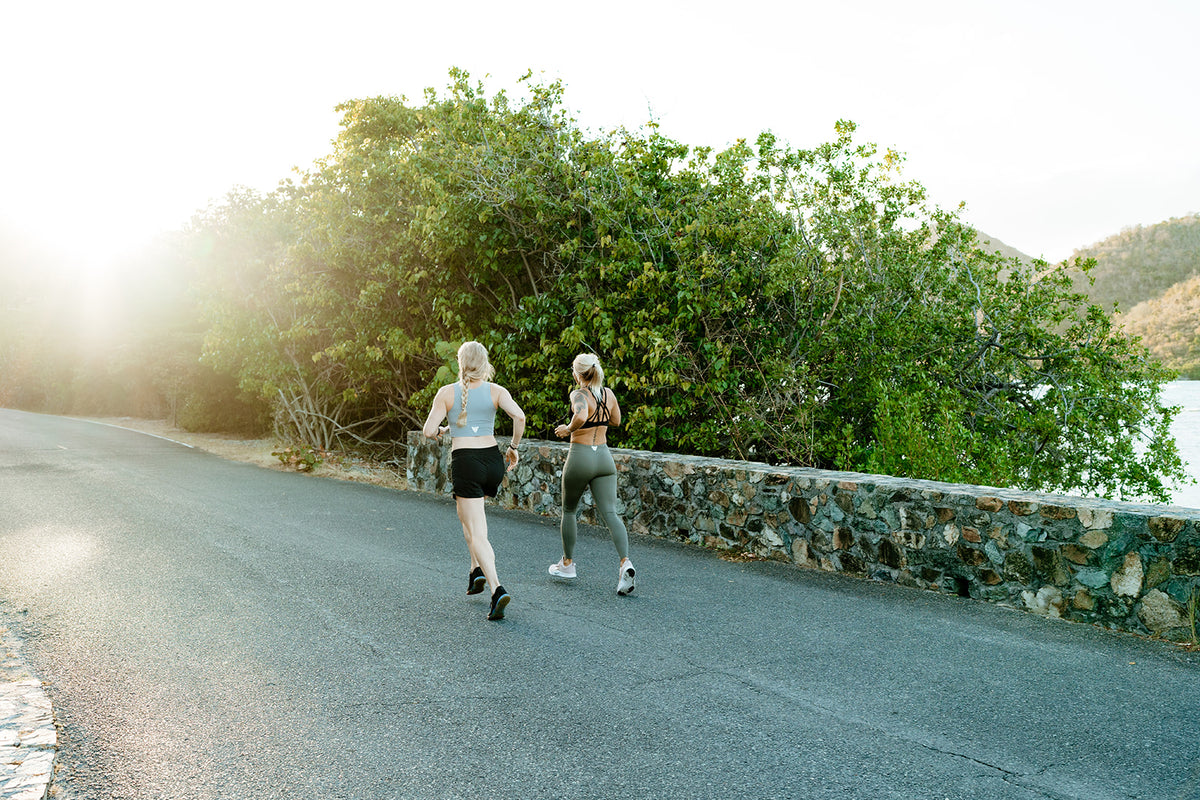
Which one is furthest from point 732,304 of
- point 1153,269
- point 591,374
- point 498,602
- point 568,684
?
point 1153,269

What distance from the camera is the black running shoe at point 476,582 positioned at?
6520mm

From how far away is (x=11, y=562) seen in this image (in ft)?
25.7

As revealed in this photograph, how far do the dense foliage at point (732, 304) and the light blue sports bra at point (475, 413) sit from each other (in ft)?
15.8

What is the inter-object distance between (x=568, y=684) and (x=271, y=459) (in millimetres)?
16331

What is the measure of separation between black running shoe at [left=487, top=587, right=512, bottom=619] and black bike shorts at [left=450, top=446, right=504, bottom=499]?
748mm

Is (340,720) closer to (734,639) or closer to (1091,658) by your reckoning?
(734,639)

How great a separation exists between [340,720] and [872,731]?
2704 mm

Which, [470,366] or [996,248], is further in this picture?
[996,248]

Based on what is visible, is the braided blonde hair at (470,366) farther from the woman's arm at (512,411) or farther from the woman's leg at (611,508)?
the woman's leg at (611,508)

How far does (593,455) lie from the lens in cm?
691

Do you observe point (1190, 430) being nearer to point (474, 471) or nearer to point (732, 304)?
point (732, 304)

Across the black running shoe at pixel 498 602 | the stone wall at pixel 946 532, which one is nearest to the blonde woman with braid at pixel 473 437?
the black running shoe at pixel 498 602

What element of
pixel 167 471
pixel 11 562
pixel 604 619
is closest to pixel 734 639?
pixel 604 619

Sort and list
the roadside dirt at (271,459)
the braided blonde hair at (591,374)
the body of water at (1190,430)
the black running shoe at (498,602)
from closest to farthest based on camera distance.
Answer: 1. the black running shoe at (498,602)
2. the braided blonde hair at (591,374)
3. the roadside dirt at (271,459)
4. the body of water at (1190,430)
